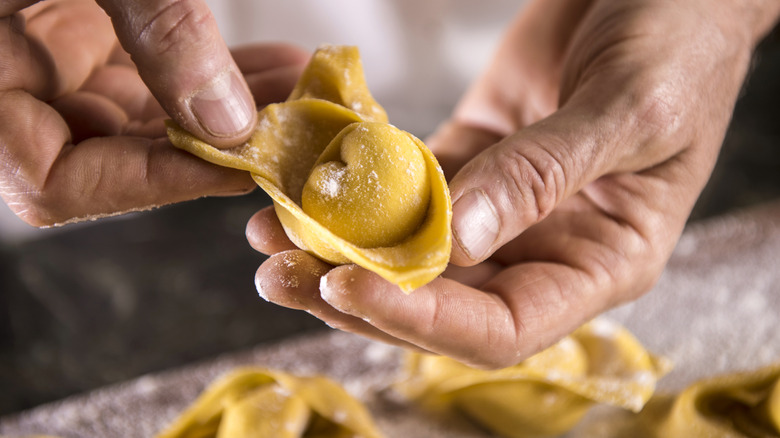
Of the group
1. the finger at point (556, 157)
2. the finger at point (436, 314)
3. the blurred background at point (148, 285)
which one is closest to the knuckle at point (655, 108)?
the finger at point (556, 157)

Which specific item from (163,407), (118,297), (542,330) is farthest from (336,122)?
(118,297)

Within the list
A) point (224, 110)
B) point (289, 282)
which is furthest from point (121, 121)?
point (289, 282)

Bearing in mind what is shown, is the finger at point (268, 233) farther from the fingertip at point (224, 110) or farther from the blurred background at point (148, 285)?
the blurred background at point (148, 285)

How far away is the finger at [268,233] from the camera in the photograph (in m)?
0.60

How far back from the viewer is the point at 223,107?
0.55 meters

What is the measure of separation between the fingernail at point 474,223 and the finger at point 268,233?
172mm

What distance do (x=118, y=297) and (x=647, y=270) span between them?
36.3 inches

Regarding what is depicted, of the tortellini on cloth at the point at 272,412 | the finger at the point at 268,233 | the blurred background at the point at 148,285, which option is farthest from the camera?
the blurred background at the point at 148,285

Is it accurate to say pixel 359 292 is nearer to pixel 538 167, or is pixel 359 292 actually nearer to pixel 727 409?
pixel 538 167

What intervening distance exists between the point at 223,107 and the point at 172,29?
8cm

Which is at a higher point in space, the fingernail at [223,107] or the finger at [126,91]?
the fingernail at [223,107]

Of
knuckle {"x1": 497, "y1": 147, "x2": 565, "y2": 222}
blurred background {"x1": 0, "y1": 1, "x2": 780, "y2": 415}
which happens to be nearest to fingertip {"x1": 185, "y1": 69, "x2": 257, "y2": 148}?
knuckle {"x1": 497, "y1": 147, "x2": 565, "y2": 222}

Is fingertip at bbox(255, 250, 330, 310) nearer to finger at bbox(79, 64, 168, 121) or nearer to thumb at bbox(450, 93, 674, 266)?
thumb at bbox(450, 93, 674, 266)

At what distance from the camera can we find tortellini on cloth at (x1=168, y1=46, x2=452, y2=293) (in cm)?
48
